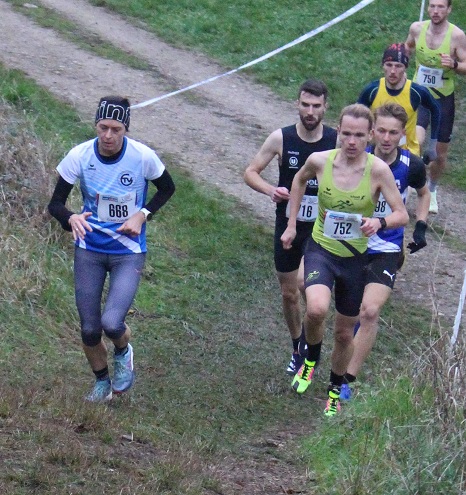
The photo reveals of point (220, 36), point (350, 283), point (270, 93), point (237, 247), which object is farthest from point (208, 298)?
point (220, 36)

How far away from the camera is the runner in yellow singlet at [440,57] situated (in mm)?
10500

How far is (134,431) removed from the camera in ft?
19.4

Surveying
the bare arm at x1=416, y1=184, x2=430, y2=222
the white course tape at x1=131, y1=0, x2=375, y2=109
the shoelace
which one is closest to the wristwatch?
the shoelace

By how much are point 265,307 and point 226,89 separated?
6.14 meters

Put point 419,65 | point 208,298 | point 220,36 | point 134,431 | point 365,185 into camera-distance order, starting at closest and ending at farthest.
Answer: point 134,431 < point 365,185 < point 208,298 < point 419,65 < point 220,36

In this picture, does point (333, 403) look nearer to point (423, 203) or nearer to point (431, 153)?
point (423, 203)

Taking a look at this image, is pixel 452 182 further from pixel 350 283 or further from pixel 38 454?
pixel 38 454

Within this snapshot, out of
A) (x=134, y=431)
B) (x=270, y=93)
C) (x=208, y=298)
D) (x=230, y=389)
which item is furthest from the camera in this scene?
(x=270, y=93)

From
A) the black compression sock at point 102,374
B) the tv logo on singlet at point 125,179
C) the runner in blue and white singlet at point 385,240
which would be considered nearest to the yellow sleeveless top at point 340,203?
the runner in blue and white singlet at point 385,240

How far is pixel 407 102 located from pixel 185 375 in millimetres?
3317

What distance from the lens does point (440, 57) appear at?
34.6 feet

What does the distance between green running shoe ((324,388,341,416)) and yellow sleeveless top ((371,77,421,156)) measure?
303cm

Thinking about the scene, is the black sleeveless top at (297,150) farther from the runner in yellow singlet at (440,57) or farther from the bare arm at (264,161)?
the runner in yellow singlet at (440,57)

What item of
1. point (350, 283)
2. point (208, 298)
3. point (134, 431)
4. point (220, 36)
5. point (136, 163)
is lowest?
point (220, 36)
